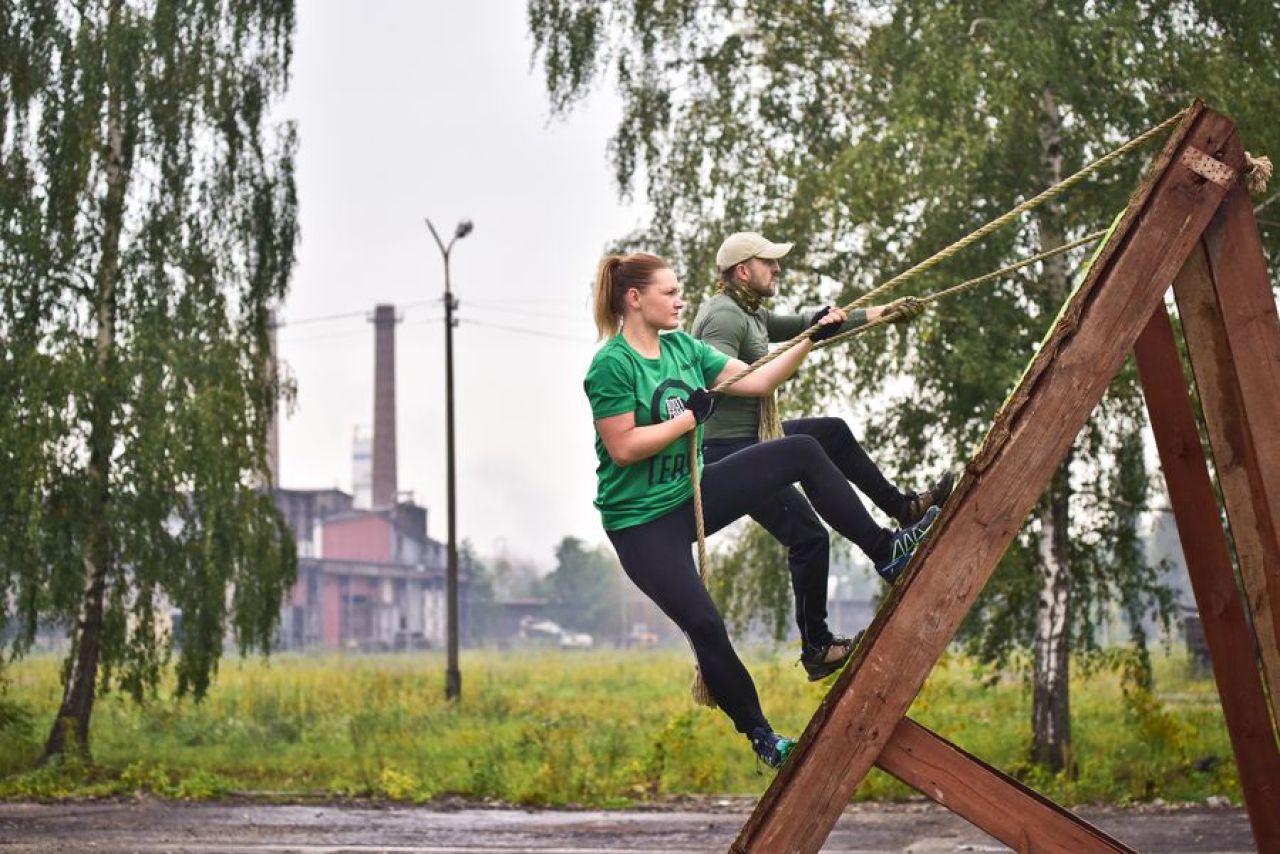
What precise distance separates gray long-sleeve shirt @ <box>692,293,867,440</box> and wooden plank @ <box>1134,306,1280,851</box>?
0.88 metres

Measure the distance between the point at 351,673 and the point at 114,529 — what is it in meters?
15.4

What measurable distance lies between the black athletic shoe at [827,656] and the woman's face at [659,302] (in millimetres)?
1122

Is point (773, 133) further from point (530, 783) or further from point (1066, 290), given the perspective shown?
point (530, 783)

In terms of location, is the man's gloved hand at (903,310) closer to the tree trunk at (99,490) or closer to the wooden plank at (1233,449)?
the wooden plank at (1233,449)

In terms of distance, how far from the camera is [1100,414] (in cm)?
1433

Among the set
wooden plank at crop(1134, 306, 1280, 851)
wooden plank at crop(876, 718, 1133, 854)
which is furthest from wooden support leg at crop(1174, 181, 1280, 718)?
wooden plank at crop(876, 718, 1133, 854)

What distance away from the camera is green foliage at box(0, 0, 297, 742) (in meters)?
14.5

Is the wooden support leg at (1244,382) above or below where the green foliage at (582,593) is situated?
below

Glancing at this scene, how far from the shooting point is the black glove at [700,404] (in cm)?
444

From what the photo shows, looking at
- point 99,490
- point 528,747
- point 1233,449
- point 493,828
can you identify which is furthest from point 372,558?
point 1233,449

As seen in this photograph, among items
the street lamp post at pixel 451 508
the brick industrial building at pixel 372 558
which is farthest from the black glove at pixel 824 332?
the brick industrial building at pixel 372 558

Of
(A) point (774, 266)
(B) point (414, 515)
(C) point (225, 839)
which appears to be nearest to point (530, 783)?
(C) point (225, 839)

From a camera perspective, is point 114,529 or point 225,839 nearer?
point 225,839

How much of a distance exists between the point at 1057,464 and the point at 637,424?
3.76 feet
